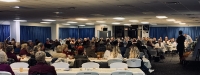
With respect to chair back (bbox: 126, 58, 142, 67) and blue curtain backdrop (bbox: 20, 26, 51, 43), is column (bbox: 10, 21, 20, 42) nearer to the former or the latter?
blue curtain backdrop (bbox: 20, 26, 51, 43)

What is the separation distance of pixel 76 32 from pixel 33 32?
7575mm

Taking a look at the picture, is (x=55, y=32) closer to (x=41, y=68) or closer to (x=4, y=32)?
(x=4, y=32)

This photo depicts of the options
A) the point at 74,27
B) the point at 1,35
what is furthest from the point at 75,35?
the point at 1,35

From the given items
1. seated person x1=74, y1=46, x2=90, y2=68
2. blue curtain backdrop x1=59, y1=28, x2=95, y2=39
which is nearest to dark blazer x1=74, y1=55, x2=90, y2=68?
seated person x1=74, y1=46, x2=90, y2=68

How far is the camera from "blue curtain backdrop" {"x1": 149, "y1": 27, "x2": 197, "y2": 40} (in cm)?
3198

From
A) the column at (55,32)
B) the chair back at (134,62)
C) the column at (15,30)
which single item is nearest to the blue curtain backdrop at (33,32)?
the column at (55,32)

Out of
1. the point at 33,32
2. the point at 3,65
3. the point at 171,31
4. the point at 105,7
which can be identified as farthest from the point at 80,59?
the point at 171,31

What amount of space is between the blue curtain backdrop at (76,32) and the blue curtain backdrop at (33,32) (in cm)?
329

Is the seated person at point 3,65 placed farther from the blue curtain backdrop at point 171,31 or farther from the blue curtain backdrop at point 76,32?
the blue curtain backdrop at point 76,32

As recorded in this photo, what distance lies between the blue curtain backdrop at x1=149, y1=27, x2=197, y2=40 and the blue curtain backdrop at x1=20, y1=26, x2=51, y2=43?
11499 millimetres

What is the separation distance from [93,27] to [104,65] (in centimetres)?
2459

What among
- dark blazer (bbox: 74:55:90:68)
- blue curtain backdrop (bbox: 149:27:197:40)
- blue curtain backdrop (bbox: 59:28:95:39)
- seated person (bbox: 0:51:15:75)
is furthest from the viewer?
blue curtain backdrop (bbox: 59:28:95:39)

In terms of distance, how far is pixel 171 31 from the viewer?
32938 millimetres

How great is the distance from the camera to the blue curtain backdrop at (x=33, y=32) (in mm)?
28481
